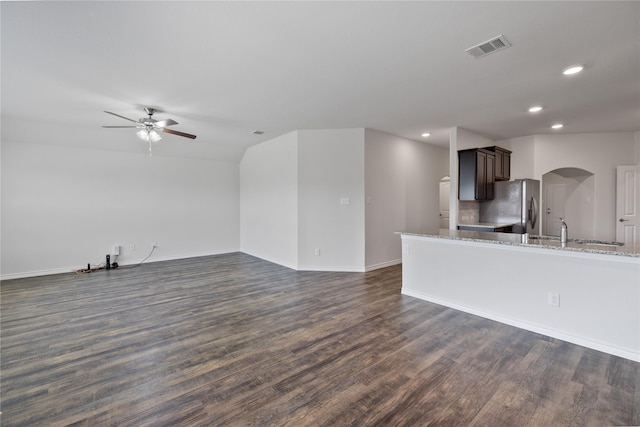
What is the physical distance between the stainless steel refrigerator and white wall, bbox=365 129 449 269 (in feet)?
4.18

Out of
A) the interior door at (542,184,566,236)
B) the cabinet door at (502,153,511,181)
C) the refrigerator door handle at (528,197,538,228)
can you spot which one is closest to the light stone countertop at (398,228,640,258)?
the refrigerator door handle at (528,197,538,228)

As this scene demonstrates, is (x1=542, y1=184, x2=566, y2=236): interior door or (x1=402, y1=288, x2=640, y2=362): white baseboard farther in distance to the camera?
(x1=542, y1=184, x2=566, y2=236): interior door

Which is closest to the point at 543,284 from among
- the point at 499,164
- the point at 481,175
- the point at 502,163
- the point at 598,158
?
the point at 481,175

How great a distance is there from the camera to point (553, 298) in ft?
9.08

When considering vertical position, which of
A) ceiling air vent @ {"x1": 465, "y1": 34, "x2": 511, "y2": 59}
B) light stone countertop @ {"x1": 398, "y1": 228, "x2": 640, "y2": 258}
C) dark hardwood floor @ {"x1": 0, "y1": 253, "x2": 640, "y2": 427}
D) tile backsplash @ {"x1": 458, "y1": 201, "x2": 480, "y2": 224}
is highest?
ceiling air vent @ {"x1": 465, "y1": 34, "x2": 511, "y2": 59}

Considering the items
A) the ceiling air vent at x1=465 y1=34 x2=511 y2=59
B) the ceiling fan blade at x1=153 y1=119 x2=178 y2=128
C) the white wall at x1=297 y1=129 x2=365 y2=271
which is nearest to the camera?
the ceiling air vent at x1=465 y1=34 x2=511 y2=59

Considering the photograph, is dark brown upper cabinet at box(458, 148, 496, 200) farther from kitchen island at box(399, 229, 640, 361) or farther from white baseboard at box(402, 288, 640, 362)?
white baseboard at box(402, 288, 640, 362)

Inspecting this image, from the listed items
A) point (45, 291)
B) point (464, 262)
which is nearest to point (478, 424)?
point (464, 262)

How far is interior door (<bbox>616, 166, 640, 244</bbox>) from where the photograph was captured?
17.1 feet

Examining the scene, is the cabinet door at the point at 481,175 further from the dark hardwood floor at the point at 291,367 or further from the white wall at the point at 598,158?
the dark hardwood floor at the point at 291,367

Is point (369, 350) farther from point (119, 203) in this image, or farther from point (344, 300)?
point (119, 203)

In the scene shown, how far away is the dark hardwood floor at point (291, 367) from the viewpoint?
5.83ft

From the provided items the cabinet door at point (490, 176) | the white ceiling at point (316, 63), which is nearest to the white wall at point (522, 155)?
the cabinet door at point (490, 176)

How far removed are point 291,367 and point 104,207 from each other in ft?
18.4
